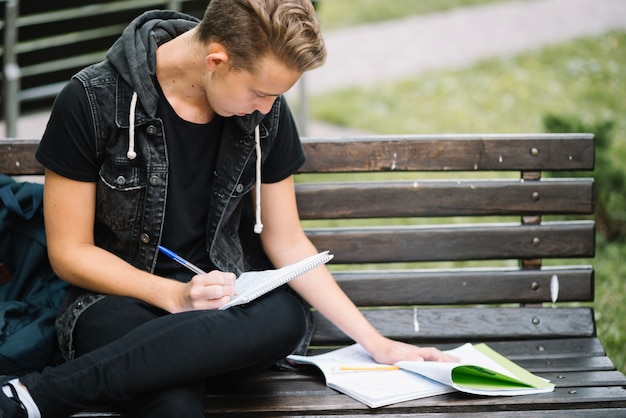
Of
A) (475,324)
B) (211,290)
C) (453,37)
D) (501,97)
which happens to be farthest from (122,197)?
(453,37)

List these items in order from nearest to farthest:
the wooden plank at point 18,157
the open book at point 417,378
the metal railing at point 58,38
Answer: the open book at point 417,378, the wooden plank at point 18,157, the metal railing at point 58,38

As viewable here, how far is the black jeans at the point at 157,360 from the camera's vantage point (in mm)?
2324

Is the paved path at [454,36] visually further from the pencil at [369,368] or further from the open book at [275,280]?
the open book at [275,280]

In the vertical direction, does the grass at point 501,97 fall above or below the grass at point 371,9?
below

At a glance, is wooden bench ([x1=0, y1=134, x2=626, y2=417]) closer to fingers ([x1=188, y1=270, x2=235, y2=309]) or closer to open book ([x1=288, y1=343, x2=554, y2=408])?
open book ([x1=288, y1=343, x2=554, y2=408])

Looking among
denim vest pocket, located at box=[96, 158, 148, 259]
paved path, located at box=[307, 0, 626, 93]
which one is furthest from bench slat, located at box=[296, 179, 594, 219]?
paved path, located at box=[307, 0, 626, 93]

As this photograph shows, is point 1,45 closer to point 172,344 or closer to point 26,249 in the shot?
point 26,249

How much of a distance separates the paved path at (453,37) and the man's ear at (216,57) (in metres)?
4.65

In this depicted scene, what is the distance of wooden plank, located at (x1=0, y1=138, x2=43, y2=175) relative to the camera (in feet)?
9.91

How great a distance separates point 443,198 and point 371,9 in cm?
739

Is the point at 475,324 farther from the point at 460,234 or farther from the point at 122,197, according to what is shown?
the point at 122,197

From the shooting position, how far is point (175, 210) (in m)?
2.71

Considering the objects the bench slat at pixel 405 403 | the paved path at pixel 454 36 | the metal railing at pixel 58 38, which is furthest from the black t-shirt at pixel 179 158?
the paved path at pixel 454 36

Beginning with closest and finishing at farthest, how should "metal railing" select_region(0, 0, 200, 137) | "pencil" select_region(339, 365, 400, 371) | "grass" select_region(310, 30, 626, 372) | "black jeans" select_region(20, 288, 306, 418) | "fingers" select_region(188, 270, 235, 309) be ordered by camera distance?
"black jeans" select_region(20, 288, 306, 418), "fingers" select_region(188, 270, 235, 309), "pencil" select_region(339, 365, 400, 371), "metal railing" select_region(0, 0, 200, 137), "grass" select_region(310, 30, 626, 372)
